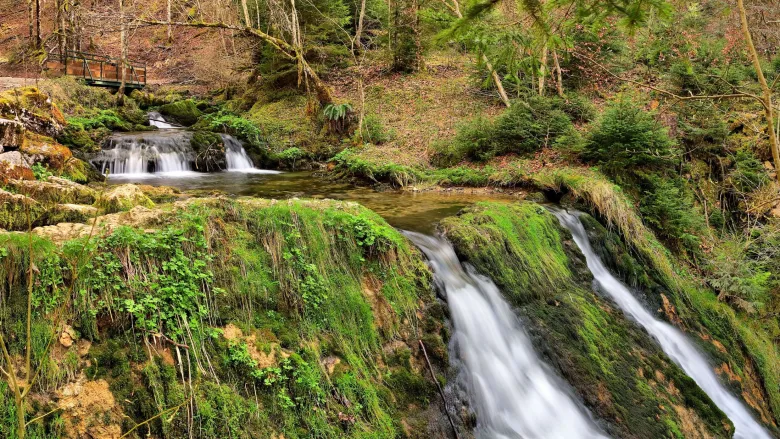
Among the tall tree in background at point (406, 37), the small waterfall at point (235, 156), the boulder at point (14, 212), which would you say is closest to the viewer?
the boulder at point (14, 212)

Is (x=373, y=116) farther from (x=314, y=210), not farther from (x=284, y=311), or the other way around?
(x=284, y=311)

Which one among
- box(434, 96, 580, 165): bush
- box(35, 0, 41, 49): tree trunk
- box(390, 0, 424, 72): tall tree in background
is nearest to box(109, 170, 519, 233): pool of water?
box(434, 96, 580, 165): bush

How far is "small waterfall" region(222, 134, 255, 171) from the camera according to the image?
1356cm

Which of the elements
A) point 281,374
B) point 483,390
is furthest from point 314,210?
point 483,390

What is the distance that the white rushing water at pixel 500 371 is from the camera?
Result: 15.6 feet

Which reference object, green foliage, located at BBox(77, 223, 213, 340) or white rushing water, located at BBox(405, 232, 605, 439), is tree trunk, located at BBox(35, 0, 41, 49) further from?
white rushing water, located at BBox(405, 232, 605, 439)

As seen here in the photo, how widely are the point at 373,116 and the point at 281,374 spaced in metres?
12.7

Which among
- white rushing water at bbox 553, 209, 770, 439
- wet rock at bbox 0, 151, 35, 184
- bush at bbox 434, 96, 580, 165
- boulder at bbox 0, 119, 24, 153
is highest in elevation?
bush at bbox 434, 96, 580, 165

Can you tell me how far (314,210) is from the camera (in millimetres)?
4941

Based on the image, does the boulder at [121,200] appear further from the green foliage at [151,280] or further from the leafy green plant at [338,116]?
the leafy green plant at [338,116]

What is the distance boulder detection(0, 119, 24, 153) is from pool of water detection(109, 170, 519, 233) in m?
3.30

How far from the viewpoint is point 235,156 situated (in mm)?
13852

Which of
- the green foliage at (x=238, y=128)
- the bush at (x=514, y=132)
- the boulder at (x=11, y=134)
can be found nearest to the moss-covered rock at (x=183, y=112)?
the green foliage at (x=238, y=128)

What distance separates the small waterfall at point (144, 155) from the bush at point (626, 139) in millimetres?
10456
